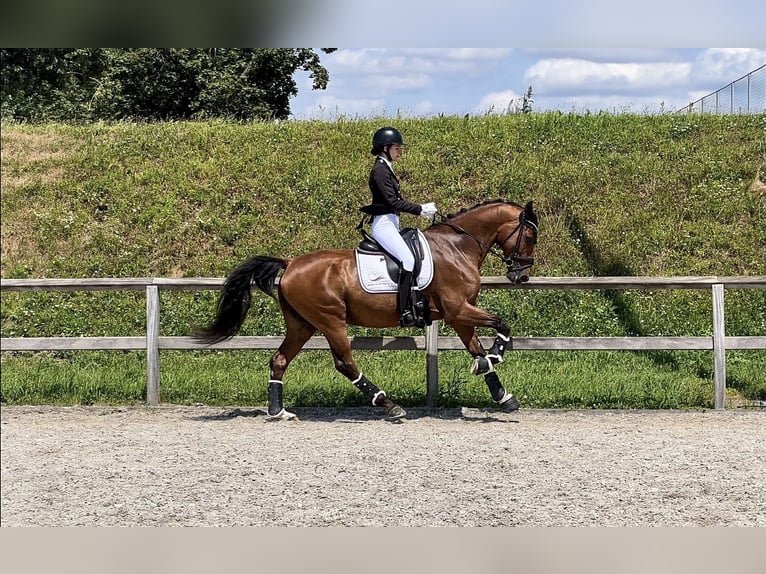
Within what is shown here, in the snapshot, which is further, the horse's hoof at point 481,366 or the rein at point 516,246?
the rein at point 516,246

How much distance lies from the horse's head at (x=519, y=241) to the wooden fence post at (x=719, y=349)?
1947 millimetres

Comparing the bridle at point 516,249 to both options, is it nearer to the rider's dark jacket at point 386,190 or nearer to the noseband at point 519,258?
the noseband at point 519,258

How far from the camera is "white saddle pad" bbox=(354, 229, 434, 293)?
25.1 ft

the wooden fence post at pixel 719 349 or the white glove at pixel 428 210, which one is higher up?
the white glove at pixel 428 210

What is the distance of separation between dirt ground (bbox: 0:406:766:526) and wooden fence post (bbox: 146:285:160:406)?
59cm

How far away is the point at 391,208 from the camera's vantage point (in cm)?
742

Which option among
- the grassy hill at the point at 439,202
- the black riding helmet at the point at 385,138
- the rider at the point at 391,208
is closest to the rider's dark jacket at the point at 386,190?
the rider at the point at 391,208

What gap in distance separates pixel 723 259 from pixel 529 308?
3210 millimetres

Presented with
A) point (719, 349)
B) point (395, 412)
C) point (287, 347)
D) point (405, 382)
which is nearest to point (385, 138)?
point (287, 347)

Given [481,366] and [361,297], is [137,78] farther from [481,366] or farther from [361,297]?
[481,366]

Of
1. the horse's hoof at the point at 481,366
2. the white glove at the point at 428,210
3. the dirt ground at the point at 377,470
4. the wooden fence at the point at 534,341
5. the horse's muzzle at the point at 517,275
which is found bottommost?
the dirt ground at the point at 377,470

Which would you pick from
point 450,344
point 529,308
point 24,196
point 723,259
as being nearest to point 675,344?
point 450,344

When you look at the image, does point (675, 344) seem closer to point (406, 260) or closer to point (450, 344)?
point (450, 344)

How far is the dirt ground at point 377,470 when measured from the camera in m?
3.88
